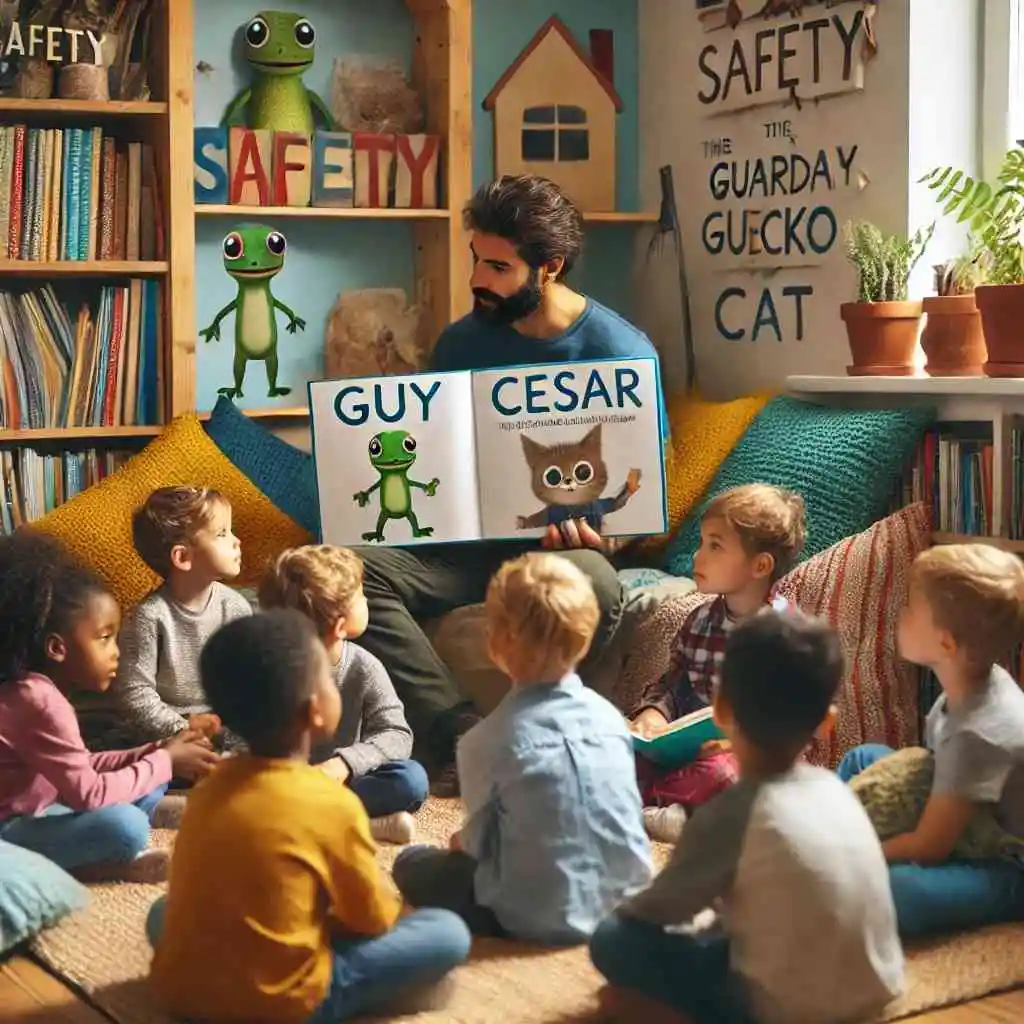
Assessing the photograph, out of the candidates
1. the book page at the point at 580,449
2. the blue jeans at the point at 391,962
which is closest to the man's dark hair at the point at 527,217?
the book page at the point at 580,449

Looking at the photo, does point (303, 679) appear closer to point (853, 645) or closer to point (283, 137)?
point (853, 645)

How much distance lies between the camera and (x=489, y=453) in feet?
10.2

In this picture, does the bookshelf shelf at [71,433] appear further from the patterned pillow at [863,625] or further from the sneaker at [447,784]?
the patterned pillow at [863,625]

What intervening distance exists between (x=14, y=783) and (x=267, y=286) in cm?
161

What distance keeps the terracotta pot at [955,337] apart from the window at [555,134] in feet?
3.66

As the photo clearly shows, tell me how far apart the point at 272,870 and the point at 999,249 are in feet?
6.36

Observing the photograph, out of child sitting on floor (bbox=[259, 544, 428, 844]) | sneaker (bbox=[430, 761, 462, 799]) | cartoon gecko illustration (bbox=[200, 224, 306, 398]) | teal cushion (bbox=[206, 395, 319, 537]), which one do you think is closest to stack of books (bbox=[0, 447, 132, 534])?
teal cushion (bbox=[206, 395, 319, 537])

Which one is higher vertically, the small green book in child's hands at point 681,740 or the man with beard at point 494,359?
the man with beard at point 494,359

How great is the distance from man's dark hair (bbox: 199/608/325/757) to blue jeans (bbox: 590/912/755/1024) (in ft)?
1.48

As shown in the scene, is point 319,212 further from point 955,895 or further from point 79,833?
point 955,895

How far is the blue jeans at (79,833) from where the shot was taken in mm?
2375

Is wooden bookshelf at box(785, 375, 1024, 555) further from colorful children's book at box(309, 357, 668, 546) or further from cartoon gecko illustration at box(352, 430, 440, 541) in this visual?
cartoon gecko illustration at box(352, 430, 440, 541)

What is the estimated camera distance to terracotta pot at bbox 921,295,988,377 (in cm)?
308

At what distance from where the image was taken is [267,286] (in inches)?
146
